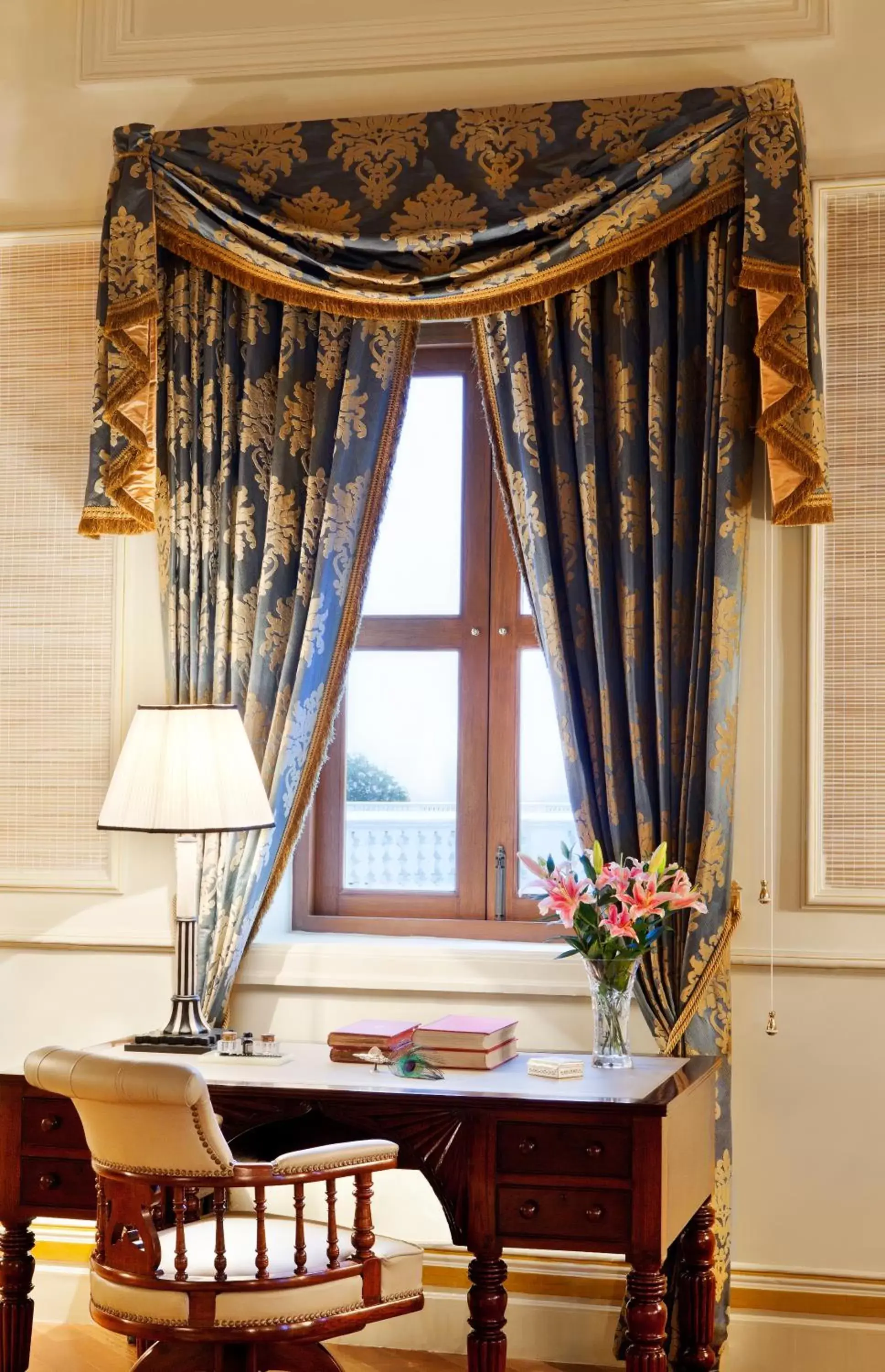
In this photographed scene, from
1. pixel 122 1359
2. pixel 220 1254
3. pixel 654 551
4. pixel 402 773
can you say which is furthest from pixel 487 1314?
pixel 654 551

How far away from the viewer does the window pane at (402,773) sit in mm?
3900

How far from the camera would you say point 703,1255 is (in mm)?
3174

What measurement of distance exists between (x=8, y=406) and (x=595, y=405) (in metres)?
1.54

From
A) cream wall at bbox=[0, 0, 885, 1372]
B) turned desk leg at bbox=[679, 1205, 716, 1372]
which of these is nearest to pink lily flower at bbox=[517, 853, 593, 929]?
cream wall at bbox=[0, 0, 885, 1372]

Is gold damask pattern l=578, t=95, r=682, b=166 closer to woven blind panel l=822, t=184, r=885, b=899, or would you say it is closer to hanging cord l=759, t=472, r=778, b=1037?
woven blind panel l=822, t=184, r=885, b=899

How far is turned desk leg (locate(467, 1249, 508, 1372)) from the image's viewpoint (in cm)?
281

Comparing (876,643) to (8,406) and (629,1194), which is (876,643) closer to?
(629,1194)

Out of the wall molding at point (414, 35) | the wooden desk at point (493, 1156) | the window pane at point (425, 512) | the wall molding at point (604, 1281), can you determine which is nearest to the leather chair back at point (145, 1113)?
the wooden desk at point (493, 1156)

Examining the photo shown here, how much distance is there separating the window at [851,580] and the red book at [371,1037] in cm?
97

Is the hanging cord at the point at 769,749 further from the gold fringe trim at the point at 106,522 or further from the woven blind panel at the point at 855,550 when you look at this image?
the gold fringe trim at the point at 106,522

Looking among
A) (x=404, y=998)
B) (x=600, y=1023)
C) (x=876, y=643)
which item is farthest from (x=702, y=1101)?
(x=876, y=643)

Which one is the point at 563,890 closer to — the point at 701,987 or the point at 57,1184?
the point at 701,987

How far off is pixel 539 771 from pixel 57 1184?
153cm

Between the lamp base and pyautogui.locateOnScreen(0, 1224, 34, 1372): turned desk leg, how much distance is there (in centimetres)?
41
